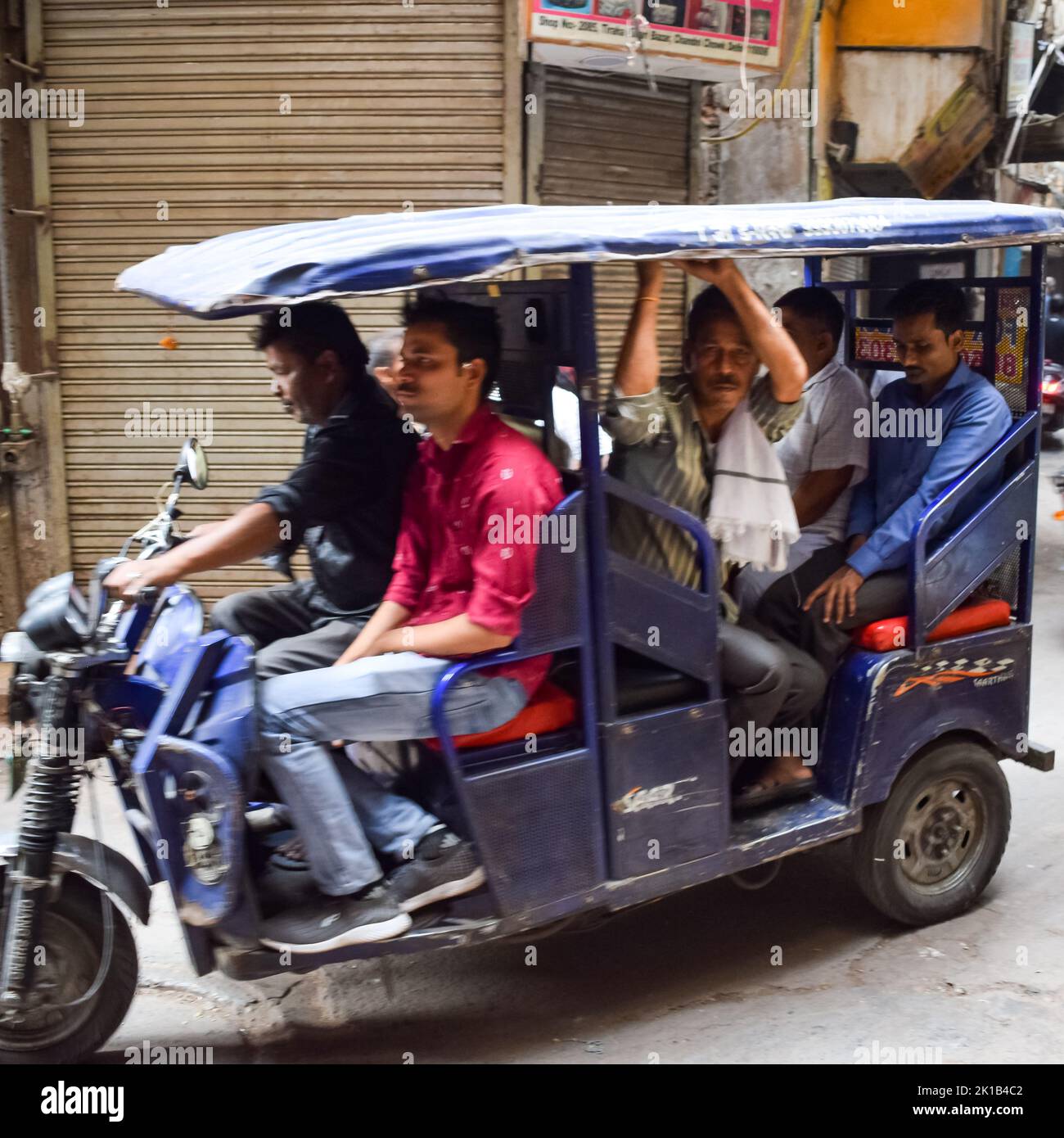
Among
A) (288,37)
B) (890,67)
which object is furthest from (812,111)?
(288,37)

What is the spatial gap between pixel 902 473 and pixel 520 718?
1.64m

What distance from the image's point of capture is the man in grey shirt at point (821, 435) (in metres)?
4.10

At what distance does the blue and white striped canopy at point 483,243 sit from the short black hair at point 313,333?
24cm

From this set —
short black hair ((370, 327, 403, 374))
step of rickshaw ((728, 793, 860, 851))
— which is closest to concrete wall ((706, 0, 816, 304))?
short black hair ((370, 327, 403, 374))

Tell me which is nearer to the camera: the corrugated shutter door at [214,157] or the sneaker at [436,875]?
the sneaker at [436,875]

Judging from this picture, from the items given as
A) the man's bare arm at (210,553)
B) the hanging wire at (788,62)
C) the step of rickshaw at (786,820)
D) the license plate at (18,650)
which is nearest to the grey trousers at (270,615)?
the man's bare arm at (210,553)

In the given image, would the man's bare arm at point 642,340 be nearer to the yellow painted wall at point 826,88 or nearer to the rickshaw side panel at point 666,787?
the rickshaw side panel at point 666,787

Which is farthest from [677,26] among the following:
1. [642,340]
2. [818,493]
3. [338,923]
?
[338,923]

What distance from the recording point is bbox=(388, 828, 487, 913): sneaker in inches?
119

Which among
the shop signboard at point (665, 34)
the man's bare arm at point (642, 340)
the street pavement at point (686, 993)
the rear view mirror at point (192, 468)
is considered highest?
the shop signboard at point (665, 34)

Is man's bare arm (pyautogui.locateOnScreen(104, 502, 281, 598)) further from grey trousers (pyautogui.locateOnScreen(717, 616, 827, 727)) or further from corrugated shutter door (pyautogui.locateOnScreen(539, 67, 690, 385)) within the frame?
corrugated shutter door (pyautogui.locateOnScreen(539, 67, 690, 385))

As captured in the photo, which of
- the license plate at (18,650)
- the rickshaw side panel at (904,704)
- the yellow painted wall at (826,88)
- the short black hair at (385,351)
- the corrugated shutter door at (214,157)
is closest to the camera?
the license plate at (18,650)

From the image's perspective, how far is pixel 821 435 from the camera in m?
4.12

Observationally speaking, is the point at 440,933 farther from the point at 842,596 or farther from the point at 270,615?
the point at 842,596
